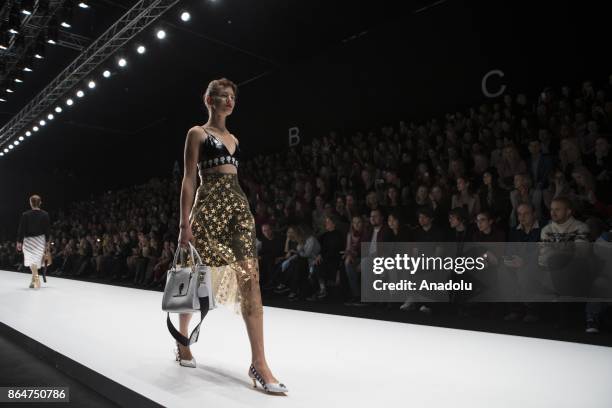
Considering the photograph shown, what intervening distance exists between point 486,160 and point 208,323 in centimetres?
346

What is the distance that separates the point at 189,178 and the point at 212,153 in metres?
0.15

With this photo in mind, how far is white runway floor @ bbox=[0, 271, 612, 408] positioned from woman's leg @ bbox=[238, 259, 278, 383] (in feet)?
0.45

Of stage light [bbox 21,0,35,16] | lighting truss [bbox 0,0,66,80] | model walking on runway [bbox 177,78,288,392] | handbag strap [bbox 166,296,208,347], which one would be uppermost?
lighting truss [bbox 0,0,66,80]

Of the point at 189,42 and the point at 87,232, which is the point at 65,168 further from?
the point at 189,42

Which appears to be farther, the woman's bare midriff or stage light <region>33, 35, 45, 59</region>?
stage light <region>33, 35, 45, 59</region>

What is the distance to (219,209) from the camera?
76.5 inches

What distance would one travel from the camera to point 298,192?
21.6 feet

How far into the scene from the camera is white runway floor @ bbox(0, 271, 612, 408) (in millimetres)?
1652

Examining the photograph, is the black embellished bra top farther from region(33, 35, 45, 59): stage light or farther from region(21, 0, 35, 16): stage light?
region(33, 35, 45, 59): stage light

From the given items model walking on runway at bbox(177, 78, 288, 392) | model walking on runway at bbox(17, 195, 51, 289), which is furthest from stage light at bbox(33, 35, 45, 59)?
model walking on runway at bbox(177, 78, 288, 392)

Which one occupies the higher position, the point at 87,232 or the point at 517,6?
the point at 517,6

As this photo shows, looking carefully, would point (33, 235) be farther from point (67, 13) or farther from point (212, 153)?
point (212, 153)

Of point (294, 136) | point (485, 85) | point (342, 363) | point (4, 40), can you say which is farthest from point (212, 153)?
point (294, 136)

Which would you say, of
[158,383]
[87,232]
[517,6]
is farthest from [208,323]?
[87,232]
